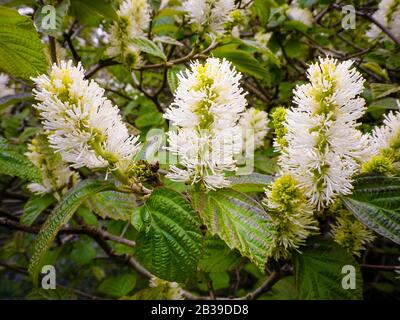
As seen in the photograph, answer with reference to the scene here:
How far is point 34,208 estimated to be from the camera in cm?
129

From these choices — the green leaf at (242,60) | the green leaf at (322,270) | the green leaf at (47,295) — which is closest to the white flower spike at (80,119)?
the green leaf at (322,270)

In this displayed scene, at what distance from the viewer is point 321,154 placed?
78 centimetres

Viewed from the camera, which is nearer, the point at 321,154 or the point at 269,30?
the point at 321,154

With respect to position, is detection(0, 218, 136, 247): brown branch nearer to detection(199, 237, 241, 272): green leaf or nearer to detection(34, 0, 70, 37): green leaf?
detection(199, 237, 241, 272): green leaf

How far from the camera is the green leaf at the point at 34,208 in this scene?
1255mm

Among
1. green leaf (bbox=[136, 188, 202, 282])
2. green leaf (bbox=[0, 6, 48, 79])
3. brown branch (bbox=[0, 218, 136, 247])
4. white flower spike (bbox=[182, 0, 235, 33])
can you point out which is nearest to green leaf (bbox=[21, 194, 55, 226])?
brown branch (bbox=[0, 218, 136, 247])

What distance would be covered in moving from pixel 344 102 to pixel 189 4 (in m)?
0.89

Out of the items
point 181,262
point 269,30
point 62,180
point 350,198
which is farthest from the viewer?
point 269,30

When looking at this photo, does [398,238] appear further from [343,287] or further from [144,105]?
[144,105]

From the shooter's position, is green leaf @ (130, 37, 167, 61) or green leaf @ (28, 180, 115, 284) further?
green leaf @ (130, 37, 167, 61)

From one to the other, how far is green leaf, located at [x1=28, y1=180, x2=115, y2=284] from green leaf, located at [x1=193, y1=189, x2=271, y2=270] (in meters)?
0.24

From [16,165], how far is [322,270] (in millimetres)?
807

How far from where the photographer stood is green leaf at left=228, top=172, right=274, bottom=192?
0.88m

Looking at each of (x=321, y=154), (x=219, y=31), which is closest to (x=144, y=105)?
(x=219, y=31)
